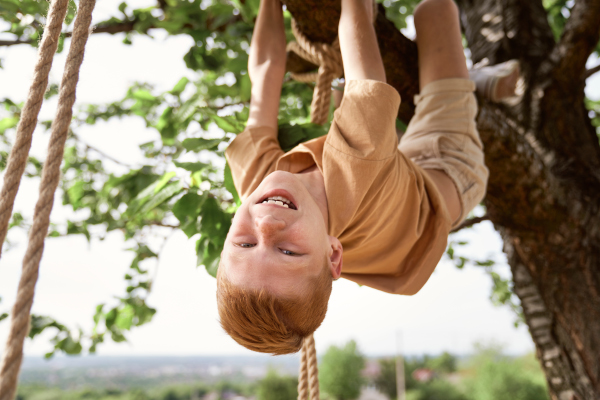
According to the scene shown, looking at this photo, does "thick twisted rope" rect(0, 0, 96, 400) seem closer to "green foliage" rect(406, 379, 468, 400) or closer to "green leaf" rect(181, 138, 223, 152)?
"green leaf" rect(181, 138, 223, 152)

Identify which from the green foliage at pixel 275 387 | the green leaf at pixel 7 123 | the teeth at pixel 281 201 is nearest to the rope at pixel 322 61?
the teeth at pixel 281 201

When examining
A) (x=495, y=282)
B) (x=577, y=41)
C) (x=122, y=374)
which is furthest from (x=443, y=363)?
(x=122, y=374)

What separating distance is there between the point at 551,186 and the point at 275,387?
11935mm

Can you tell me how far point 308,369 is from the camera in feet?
3.10

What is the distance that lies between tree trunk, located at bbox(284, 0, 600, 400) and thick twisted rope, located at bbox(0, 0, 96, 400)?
0.73 meters

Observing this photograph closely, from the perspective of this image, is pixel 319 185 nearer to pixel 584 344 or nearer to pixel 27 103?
pixel 27 103

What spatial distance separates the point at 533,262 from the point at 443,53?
76cm

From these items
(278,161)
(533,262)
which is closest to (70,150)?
(278,161)

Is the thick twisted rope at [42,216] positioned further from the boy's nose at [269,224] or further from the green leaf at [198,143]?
the green leaf at [198,143]

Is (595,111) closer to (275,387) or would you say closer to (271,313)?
(271,313)

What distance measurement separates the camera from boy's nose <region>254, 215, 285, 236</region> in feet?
2.48

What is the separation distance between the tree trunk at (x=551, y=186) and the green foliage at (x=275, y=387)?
1147cm

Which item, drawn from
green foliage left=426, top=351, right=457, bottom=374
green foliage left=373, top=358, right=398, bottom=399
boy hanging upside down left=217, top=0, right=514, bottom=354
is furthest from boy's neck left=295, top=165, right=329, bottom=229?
green foliage left=426, top=351, right=457, bottom=374

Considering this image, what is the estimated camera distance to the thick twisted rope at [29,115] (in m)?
0.34
